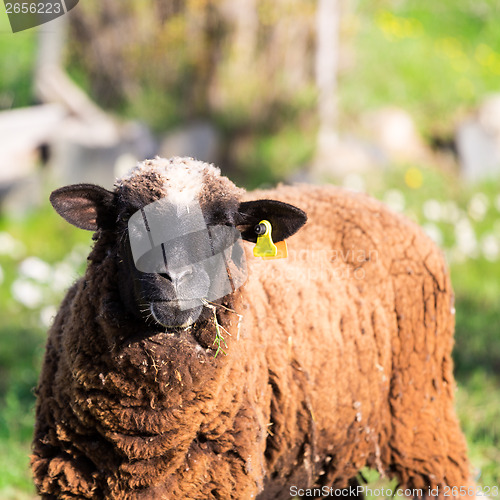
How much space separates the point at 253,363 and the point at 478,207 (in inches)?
220

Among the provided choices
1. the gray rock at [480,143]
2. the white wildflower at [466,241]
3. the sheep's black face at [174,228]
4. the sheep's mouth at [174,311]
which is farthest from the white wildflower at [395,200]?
the sheep's mouth at [174,311]

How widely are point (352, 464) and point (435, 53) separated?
899 cm

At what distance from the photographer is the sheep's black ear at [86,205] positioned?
2428 mm

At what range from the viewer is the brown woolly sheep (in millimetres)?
2395

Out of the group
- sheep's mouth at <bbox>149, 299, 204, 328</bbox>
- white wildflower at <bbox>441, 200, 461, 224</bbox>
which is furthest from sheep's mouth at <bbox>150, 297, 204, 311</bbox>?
white wildflower at <bbox>441, 200, 461, 224</bbox>

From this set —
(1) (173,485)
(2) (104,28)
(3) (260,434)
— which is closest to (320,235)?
(3) (260,434)

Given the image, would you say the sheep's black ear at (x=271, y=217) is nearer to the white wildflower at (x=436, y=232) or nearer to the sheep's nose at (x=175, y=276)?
the sheep's nose at (x=175, y=276)

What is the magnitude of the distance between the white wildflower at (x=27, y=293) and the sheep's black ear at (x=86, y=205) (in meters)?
3.75

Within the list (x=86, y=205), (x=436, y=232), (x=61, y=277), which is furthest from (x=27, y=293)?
(x=436, y=232)

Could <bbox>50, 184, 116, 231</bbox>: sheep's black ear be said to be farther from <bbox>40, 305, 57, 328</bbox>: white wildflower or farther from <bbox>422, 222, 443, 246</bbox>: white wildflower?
<bbox>422, 222, 443, 246</bbox>: white wildflower

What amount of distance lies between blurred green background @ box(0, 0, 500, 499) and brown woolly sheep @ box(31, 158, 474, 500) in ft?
8.82

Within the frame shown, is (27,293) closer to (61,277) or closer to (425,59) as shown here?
(61,277)

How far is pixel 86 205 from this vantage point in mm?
2494

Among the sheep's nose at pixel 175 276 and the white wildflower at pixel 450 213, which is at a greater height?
the white wildflower at pixel 450 213
